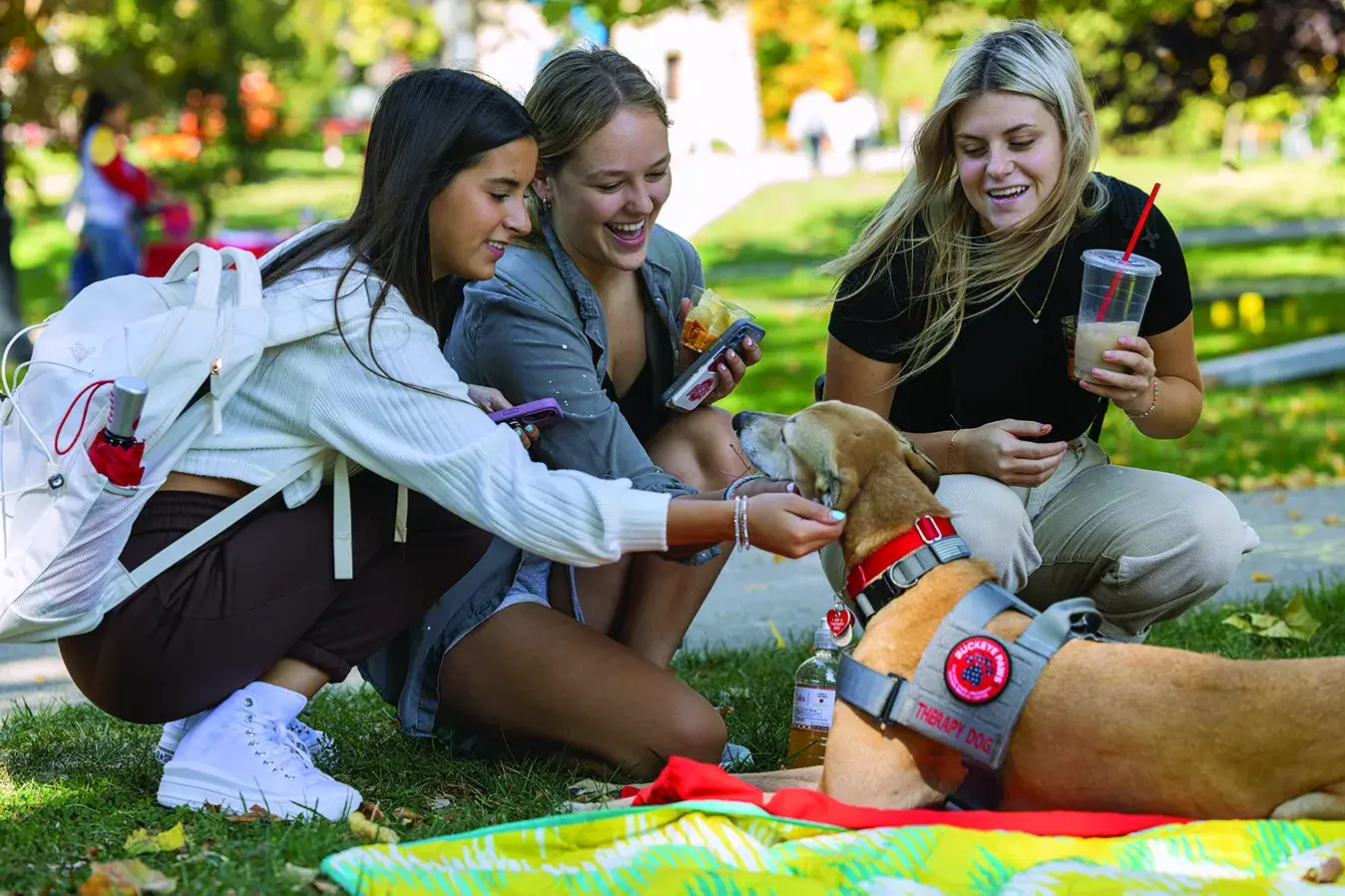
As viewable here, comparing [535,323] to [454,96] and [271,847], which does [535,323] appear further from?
[271,847]

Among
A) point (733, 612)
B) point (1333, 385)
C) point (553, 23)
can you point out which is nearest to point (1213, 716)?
point (733, 612)

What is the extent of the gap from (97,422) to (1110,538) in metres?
2.76

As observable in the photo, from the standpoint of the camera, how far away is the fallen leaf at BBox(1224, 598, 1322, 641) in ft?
17.0

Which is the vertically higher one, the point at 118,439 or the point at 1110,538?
the point at 118,439

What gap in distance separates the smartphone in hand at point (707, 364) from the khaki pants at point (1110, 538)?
624 millimetres

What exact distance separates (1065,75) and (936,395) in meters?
1.02

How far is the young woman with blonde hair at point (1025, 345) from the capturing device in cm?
411

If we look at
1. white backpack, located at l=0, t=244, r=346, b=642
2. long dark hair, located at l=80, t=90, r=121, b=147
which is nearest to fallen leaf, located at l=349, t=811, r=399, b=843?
white backpack, located at l=0, t=244, r=346, b=642

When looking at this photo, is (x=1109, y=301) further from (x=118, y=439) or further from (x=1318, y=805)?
(x=118, y=439)

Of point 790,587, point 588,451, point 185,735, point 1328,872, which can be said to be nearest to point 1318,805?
point 1328,872

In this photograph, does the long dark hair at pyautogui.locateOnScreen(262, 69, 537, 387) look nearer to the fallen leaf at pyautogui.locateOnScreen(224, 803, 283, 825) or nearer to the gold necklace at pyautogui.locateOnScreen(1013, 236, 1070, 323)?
the fallen leaf at pyautogui.locateOnScreen(224, 803, 283, 825)

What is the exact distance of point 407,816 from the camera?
11.7 feet

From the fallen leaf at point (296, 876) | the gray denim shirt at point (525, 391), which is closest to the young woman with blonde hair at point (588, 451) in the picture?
the gray denim shirt at point (525, 391)

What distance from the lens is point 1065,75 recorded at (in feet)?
13.9
